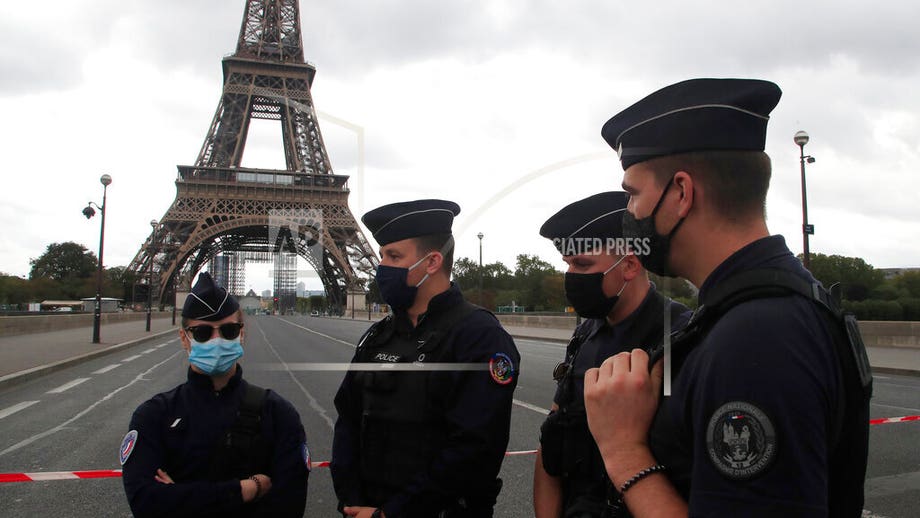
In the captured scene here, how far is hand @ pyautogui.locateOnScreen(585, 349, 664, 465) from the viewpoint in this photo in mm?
1328

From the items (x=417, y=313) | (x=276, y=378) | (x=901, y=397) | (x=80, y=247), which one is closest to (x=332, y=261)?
(x=276, y=378)

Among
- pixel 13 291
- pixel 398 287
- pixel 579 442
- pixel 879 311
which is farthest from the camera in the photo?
pixel 13 291

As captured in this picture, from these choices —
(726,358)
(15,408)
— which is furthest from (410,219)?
(15,408)

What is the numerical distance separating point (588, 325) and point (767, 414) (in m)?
1.98

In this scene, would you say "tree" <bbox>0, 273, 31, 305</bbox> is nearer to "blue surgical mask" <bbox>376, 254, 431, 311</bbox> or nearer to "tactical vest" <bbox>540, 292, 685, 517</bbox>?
"blue surgical mask" <bbox>376, 254, 431, 311</bbox>

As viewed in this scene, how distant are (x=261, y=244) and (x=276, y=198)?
1228cm

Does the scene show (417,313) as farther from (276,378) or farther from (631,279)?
(276,378)

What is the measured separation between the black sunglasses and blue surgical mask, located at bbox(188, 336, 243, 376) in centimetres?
4

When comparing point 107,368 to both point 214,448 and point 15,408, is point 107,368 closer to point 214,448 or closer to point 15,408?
point 15,408

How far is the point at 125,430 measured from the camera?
786 cm

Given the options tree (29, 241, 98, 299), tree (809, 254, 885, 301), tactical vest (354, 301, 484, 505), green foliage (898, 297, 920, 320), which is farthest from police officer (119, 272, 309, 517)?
tree (29, 241, 98, 299)

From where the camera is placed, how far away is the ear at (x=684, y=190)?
1.38m

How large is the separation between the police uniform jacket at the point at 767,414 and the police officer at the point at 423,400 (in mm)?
1416

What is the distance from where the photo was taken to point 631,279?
9.20ft
